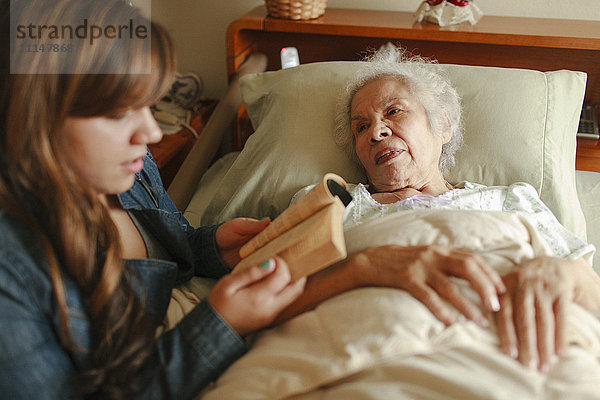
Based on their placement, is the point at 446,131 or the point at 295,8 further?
the point at 295,8

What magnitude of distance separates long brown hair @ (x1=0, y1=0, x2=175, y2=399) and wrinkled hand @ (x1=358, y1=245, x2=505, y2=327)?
426mm

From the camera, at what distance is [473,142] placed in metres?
1.45

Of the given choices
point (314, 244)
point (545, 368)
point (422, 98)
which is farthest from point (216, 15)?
point (545, 368)

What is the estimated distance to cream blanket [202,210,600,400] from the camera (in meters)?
0.69

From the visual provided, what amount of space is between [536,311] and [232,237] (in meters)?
0.67

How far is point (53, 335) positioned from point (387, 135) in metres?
0.96

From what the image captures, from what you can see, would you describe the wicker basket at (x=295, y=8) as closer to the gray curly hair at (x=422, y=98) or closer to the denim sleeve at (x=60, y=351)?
the gray curly hair at (x=422, y=98)

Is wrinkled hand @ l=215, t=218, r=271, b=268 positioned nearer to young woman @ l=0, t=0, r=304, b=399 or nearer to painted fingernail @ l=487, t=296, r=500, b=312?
young woman @ l=0, t=0, r=304, b=399

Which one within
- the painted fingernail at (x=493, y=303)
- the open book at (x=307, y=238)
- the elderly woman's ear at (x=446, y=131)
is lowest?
the painted fingernail at (x=493, y=303)

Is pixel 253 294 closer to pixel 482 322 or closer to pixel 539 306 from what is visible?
pixel 482 322

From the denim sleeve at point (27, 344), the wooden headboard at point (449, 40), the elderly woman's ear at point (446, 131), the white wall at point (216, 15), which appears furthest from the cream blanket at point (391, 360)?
the white wall at point (216, 15)

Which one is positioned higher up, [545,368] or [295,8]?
[295,8]

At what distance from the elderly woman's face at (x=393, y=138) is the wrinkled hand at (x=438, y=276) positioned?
48 cm

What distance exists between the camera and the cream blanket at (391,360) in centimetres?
69
